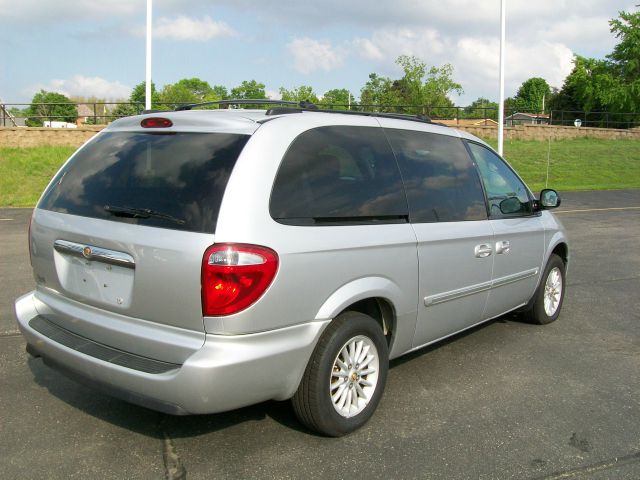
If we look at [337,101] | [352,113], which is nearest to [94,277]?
[352,113]

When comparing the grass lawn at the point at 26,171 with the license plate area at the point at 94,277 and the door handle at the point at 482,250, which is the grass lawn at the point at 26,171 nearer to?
the license plate area at the point at 94,277

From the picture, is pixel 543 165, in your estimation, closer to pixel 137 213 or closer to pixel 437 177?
pixel 437 177

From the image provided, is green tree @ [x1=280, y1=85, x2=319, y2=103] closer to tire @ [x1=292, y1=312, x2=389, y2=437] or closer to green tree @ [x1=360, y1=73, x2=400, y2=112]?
green tree @ [x1=360, y1=73, x2=400, y2=112]

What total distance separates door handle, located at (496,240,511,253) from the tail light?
2400 mm

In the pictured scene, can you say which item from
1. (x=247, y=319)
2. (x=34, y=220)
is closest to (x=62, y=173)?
(x=34, y=220)

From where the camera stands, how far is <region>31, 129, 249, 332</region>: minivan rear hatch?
2.87 m

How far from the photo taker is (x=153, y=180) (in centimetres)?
315

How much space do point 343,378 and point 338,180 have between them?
3.67 ft

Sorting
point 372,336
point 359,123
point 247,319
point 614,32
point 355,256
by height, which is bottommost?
point 372,336

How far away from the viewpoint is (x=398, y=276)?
142 inches

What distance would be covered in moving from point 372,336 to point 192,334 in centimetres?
113

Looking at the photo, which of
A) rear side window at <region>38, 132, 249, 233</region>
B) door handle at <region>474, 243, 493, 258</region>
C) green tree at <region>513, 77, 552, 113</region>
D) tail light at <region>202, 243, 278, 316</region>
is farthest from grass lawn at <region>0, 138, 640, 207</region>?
green tree at <region>513, 77, 552, 113</region>

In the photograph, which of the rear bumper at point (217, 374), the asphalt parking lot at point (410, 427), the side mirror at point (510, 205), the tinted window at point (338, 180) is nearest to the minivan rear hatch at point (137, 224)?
the rear bumper at point (217, 374)

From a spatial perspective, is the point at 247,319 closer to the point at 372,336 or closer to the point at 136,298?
the point at 136,298
